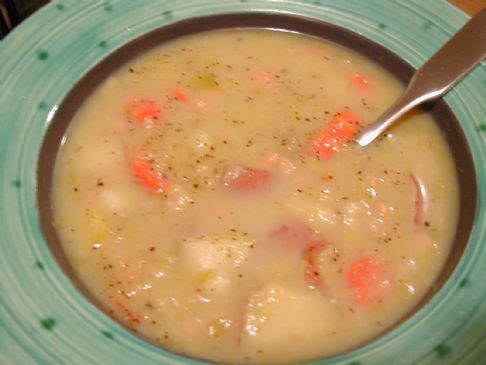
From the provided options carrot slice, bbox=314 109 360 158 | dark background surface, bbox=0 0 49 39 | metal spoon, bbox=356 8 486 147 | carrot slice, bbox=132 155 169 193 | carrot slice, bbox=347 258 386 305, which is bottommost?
carrot slice, bbox=347 258 386 305

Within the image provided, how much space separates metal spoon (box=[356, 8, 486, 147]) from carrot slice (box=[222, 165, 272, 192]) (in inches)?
12.8

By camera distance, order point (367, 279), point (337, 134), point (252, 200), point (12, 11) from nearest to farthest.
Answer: point (367, 279) → point (252, 200) → point (337, 134) → point (12, 11)

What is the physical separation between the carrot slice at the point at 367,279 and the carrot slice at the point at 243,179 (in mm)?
330

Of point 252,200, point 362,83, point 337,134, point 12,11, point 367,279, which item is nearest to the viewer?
point 367,279

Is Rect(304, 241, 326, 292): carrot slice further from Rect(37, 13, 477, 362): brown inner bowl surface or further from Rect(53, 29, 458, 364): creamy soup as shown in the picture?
Rect(37, 13, 477, 362): brown inner bowl surface

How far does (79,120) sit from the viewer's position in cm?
169

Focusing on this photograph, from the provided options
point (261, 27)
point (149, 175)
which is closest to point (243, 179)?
point (149, 175)

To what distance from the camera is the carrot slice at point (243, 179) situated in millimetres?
1573

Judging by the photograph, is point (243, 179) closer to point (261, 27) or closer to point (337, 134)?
point (337, 134)

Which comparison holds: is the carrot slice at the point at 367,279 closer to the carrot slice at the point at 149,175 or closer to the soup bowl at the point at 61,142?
the soup bowl at the point at 61,142

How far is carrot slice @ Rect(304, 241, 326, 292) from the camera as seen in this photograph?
1414mm

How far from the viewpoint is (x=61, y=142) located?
1.63 m

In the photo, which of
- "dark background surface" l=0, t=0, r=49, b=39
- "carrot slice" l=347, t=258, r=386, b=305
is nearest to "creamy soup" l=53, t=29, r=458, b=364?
"carrot slice" l=347, t=258, r=386, b=305

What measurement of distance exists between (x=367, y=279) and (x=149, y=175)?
0.62 meters
